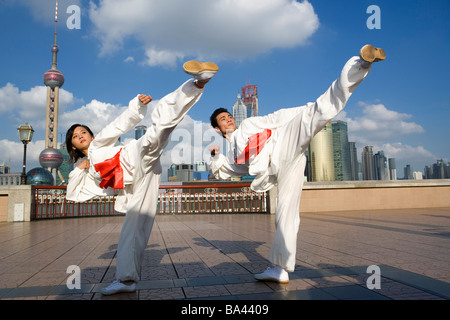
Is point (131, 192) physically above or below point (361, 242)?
above

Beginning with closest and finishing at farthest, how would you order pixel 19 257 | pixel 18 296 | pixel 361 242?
pixel 18 296
pixel 19 257
pixel 361 242

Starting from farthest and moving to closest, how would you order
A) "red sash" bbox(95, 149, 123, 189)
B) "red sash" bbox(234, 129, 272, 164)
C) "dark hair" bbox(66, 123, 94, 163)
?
"dark hair" bbox(66, 123, 94, 163) → "red sash" bbox(234, 129, 272, 164) → "red sash" bbox(95, 149, 123, 189)

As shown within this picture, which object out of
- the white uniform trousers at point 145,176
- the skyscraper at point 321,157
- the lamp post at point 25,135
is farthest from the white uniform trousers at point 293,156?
the skyscraper at point 321,157

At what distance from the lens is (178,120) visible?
2443 millimetres

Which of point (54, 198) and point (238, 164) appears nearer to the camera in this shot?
point (238, 164)

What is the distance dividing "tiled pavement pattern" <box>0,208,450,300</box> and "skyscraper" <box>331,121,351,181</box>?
10626cm

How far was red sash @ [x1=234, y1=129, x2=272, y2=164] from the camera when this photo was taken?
3010 millimetres

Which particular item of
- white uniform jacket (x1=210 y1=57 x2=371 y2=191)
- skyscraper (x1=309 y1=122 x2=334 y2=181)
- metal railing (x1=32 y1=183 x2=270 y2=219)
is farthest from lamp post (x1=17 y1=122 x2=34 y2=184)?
skyscraper (x1=309 y1=122 x2=334 y2=181)

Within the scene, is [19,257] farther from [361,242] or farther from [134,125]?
[361,242]

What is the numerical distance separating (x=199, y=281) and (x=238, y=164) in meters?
1.18

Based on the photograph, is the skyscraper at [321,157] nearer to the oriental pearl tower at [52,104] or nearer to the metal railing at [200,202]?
the metal railing at [200,202]

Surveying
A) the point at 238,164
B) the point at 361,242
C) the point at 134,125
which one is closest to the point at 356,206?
the point at 361,242

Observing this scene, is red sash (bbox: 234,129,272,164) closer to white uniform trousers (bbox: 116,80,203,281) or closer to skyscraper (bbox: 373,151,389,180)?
white uniform trousers (bbox: 116,80,203,281)

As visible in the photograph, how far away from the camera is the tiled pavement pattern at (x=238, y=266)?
2611mm
